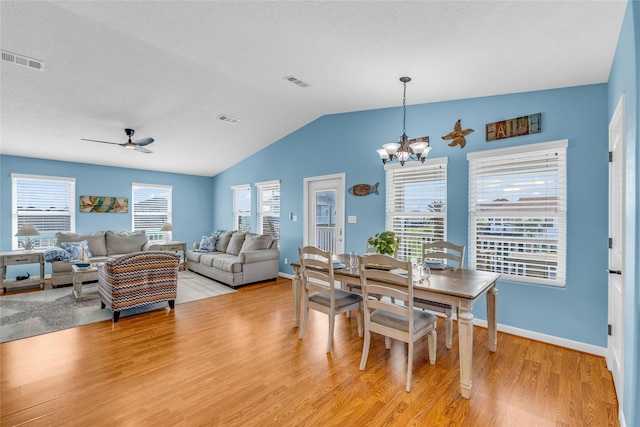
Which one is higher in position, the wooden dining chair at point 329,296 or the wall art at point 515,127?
the wall art at point 515,127

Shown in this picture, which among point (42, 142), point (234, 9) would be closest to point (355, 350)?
point (234, 9)

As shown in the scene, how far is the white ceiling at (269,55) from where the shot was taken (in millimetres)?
2211

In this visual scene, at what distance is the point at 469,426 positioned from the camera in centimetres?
194

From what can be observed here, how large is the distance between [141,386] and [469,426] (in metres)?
2.47

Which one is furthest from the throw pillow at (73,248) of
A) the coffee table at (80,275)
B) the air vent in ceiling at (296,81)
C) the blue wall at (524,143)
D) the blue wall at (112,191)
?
the air vent in ceiling at (296,81)

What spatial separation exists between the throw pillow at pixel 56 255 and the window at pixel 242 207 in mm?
3511

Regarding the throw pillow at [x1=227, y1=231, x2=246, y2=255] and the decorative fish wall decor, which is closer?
the decorative fish wall decor

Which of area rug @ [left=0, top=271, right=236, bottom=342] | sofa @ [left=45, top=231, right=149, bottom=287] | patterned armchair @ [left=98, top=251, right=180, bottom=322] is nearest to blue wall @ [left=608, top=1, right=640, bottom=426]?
patterned armchair @ [left=98, top=251, right=180, bottom=322]

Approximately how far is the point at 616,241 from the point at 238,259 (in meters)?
5.20

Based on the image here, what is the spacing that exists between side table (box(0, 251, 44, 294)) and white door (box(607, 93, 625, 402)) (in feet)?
25.7

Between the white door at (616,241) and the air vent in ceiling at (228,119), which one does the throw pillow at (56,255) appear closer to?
the air vent in ceiling at (228,119)

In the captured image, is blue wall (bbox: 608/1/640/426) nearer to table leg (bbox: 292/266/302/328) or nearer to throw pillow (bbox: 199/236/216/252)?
table leg (bbox: 292/266/302/328)

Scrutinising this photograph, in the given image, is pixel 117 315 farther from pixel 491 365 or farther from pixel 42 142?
pixel 491 365

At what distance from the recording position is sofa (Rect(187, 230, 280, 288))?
5.56m
